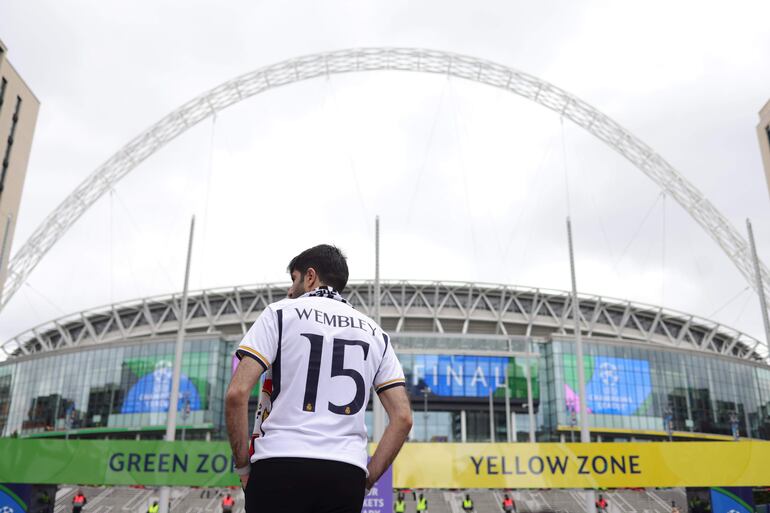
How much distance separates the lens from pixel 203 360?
2965 inches

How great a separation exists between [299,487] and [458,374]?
2889 inches

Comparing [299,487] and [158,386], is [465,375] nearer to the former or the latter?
[158,386]

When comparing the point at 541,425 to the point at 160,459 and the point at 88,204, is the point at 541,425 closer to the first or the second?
the point at 88,204

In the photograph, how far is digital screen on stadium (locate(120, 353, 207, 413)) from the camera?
7350 centimetres

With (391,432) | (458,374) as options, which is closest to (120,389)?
(458,374)

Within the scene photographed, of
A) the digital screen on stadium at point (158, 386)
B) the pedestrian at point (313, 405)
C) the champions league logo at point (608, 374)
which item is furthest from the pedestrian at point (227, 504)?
the champions league logo at point (608, 374)

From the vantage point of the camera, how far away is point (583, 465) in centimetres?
1878

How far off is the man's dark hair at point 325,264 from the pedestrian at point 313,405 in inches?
3.7

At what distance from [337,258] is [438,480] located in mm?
16442

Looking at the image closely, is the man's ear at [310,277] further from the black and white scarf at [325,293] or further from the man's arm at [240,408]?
the man's arm at [240,408]

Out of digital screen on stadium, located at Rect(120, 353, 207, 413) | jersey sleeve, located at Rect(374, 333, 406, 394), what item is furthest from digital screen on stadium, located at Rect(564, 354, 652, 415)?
jersey sleeve, located at Rect(374, 333, 406, 394)

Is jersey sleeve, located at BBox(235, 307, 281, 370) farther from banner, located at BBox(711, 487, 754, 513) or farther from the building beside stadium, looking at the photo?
the building beside stadium

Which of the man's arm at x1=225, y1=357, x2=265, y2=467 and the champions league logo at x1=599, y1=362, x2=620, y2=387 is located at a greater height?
the champions league logo at x1=599, y1=362, x2=620, y2=387

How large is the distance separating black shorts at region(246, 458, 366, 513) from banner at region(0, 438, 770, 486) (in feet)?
52.9
